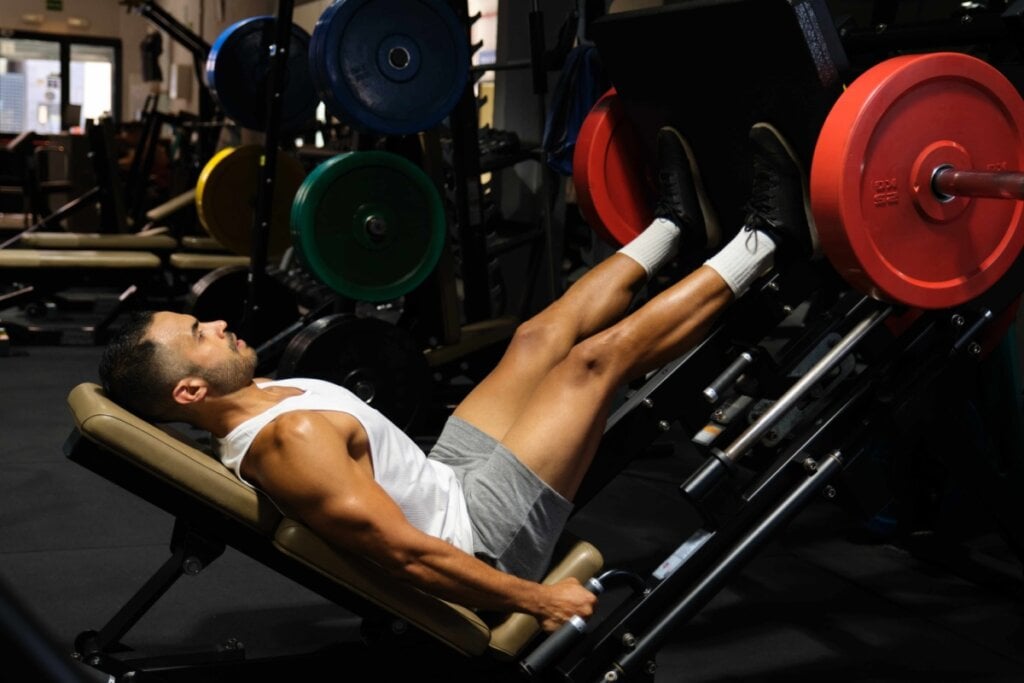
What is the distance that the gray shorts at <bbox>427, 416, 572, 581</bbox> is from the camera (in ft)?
6.43

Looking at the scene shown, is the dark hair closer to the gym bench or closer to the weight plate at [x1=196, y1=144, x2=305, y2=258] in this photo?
the gym bench

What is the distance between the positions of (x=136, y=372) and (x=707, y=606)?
56.7 inches

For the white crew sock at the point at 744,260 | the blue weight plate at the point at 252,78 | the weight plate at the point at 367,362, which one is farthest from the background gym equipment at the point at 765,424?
the blue weight plate at the point at 252,78

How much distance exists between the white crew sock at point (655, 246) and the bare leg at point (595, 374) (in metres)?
0.25

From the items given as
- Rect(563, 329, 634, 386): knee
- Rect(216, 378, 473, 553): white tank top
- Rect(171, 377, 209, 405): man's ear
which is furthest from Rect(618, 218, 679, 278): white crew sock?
Rect(171, 377, 209, 405): man's ear

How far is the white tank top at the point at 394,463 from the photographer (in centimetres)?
187

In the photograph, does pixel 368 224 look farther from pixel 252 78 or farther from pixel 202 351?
pixel 202 351

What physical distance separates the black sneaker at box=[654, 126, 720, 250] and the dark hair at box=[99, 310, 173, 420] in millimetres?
1120

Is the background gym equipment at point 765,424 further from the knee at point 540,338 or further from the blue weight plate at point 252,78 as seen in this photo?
the blue weight plate at point 252,78

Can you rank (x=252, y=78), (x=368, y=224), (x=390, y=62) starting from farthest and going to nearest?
(x=252, y=78), (x=368, y=224), (x=390, y=62)

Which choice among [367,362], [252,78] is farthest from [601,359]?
[252,78]

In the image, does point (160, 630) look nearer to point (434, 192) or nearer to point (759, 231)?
point (759, 231)

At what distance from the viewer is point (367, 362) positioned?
3.77 m

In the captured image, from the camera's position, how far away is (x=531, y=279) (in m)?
4.40
